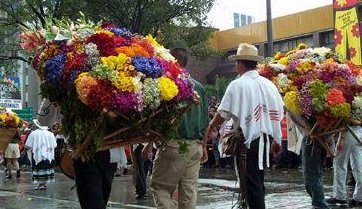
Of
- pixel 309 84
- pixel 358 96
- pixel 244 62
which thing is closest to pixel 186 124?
pixel 244 62

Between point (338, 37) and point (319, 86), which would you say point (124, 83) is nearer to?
point (319, 86)

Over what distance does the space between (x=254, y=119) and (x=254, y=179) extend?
636mm

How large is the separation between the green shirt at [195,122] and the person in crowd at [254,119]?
135 mm

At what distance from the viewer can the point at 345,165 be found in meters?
8.52

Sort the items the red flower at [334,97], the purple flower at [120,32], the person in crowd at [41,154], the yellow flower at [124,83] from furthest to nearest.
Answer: the person in crowd at [41,154] → the red flower at [334,97] → the purple flower at [120,32] → the yellow flower at [124,83]

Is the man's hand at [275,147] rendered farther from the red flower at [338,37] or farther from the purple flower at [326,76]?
the red flower at [338,37]

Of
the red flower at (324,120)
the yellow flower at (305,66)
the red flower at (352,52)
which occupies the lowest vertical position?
the red flower at (324,120)

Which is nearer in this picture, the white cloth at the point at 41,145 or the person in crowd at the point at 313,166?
the person in crowd at the point at 313,166

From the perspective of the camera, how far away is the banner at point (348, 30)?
1571cm

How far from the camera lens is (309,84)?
25.5 ft

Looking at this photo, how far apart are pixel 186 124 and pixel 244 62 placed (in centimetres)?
100

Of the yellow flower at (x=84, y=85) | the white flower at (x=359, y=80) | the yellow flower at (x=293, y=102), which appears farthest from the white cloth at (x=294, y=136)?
the yellow flower at (x=84, y=85)

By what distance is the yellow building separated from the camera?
33975 mm

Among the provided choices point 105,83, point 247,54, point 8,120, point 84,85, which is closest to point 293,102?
point 247,54
